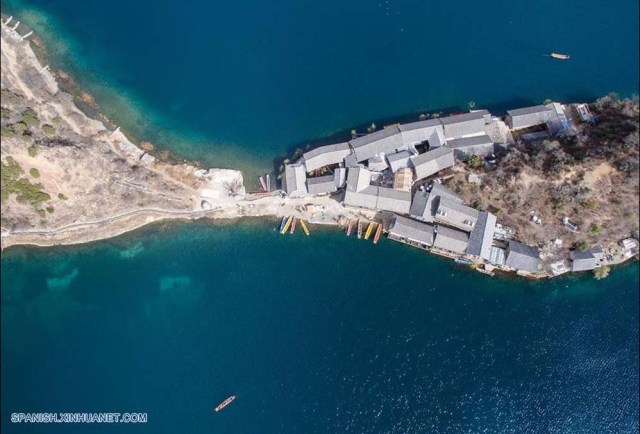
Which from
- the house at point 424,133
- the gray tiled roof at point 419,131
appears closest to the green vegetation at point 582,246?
the house at point 424,133

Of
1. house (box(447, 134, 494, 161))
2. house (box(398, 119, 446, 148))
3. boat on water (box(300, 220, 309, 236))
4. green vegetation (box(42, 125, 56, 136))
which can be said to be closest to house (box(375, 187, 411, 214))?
house (box(398, 119, 446, 148))

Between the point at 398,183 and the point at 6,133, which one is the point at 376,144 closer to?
the point at 398,183

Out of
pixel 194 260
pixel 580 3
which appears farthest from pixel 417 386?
pixel 580 3

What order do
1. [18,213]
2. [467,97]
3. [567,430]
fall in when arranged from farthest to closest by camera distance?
[467,97]
[18,213]
[567,430]

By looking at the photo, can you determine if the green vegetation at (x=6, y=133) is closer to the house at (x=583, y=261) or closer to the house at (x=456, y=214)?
the house at (x=456, y=214)

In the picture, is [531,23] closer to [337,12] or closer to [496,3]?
[496,3]

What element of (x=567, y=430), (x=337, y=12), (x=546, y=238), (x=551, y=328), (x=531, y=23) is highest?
(x=337, y=12)
